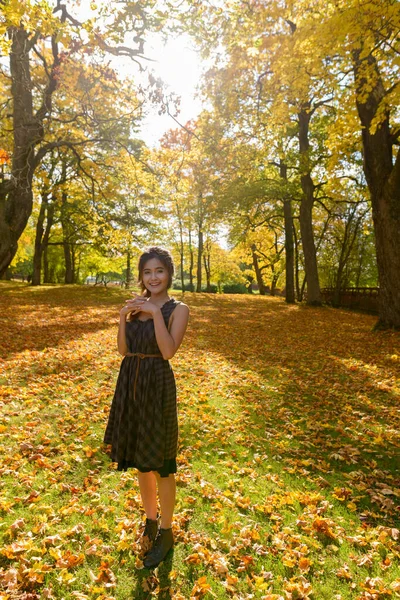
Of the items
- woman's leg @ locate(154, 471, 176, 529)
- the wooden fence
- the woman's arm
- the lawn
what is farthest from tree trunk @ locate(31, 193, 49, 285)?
woman's leg @ locate(154, 471, 176, 529)

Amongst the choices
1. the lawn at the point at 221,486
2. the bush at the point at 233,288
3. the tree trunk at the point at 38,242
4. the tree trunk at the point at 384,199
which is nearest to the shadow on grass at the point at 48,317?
the lawn at the point at 221,486

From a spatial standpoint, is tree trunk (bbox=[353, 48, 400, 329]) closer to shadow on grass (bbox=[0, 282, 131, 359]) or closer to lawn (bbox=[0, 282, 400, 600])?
lawn (bbox=[0, 282, 400, 600])

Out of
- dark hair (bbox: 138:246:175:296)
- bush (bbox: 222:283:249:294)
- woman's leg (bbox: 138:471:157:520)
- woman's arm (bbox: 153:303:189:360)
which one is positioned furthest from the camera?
bush (bbox: 222:283:249:294)

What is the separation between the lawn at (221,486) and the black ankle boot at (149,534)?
A: 88 mm

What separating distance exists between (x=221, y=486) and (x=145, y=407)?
77.2 inches

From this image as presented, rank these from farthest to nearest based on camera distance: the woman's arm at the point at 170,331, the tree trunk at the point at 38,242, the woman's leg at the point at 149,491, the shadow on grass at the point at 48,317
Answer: the tree trunk at the point at 38,242 → the shadow on grass at the point at 48,317 → the woman's leg at the point at 149,491 → the woman's arm at the point at 170,331

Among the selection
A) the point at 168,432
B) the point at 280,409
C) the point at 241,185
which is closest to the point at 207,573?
the point at 168,432

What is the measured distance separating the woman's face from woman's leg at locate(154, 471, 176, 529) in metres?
1.52

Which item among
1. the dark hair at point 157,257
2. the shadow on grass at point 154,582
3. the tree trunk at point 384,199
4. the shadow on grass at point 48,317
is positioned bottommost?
the shadow on grass at point 154,582

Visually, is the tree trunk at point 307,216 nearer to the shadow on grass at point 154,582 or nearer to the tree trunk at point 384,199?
the tree trunk at point 384,199

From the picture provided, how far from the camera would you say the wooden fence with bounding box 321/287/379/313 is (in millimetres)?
20109

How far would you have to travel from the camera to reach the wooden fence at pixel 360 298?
792 inches

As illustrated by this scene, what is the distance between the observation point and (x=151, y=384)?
2.71m

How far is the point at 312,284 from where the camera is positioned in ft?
67.5
